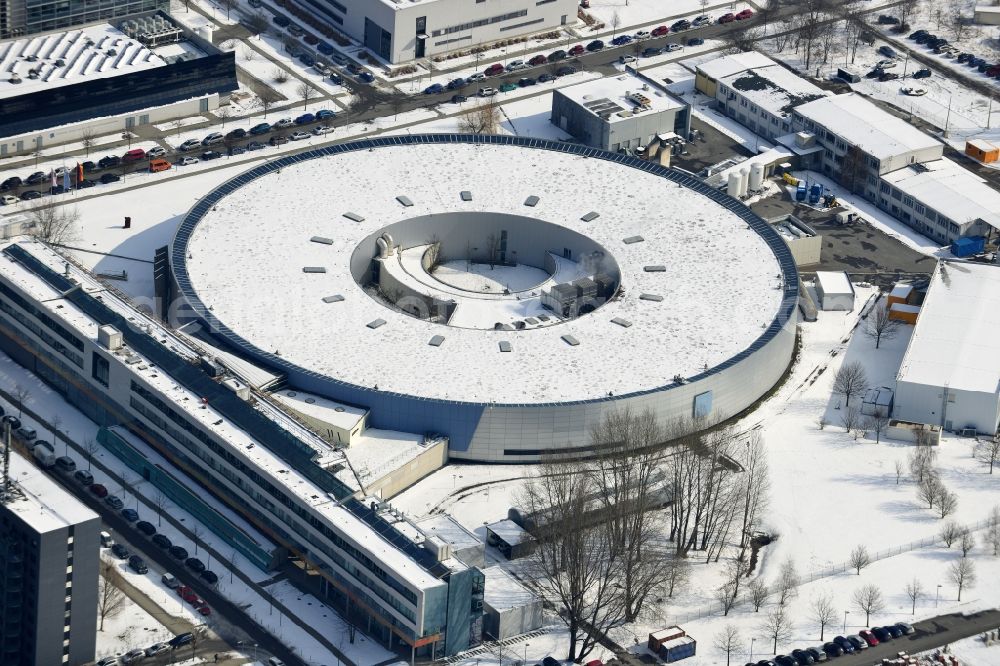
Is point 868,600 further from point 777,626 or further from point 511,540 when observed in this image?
point 511,540

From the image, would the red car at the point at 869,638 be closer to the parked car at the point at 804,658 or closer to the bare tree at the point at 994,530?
the parked car at the point at 804,658

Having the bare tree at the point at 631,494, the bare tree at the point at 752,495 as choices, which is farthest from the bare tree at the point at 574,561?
the bare tree at the point at 752,495

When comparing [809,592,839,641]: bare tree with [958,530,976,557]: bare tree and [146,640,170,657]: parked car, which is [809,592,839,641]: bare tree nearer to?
[958,530,976,557]: bare tree

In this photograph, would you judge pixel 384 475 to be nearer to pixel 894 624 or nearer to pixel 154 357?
pixel 154 357

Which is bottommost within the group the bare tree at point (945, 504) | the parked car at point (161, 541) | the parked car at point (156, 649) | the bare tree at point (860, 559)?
the parked car at point (156, 649)

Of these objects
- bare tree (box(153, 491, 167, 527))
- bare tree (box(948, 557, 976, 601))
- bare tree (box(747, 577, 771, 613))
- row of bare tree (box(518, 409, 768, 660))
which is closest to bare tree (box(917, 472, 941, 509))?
bare tree (box(948, 557, 976, 601))

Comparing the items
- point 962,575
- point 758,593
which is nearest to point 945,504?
point 962,575
